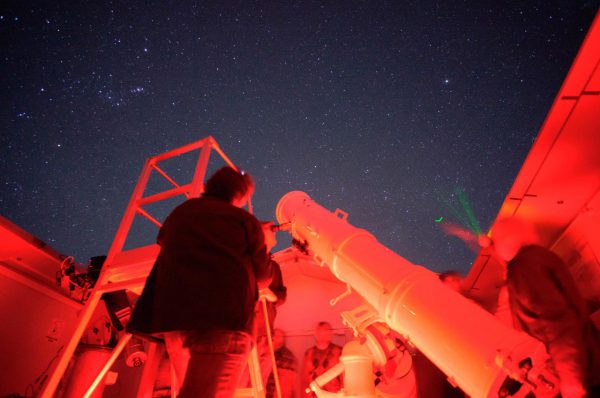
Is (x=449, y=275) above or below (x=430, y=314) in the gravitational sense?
above

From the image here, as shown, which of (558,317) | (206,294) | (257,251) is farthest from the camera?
(558,317)

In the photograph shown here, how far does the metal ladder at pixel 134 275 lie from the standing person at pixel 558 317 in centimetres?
204

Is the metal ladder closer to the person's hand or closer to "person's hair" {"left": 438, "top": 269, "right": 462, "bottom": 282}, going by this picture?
the person's hand

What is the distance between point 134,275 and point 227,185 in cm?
173

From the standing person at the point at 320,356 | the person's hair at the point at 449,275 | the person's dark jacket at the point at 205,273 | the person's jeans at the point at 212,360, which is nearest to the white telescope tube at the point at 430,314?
the person's dark jacket at the point at 205,273

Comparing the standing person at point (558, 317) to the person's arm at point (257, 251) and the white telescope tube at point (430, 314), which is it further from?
the person's arm at point (257, 251)

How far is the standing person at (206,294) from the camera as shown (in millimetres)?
1485

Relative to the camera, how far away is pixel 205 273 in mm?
1631

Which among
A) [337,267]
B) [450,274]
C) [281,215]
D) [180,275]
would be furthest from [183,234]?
[450,274]

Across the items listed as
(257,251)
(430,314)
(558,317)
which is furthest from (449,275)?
(257,251)

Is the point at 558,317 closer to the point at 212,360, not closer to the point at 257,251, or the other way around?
the point at 257,251

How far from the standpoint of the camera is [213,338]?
150cm

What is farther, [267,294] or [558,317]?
[267,294]

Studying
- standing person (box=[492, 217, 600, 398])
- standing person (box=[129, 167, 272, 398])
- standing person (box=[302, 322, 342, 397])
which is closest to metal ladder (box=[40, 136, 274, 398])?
standing person (box=[129, 167, 272, 398])
